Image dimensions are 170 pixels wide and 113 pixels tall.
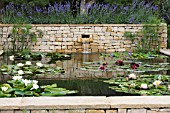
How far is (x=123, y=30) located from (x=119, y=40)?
0.26 metres

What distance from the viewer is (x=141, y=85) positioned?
3941mm

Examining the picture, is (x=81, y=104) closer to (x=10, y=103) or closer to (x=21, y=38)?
(x=10, y=103)

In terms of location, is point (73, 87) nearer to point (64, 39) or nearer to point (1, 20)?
point (64, 39)

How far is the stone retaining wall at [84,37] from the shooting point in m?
8.62

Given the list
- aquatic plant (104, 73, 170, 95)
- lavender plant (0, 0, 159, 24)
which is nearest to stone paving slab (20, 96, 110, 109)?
aquatic plant (104, 73, 170, 95)

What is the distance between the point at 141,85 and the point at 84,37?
491 centimetres

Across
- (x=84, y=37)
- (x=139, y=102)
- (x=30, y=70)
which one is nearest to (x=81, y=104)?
(x=139, y=102)

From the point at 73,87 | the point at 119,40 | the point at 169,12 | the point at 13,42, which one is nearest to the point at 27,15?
the point at 13,42

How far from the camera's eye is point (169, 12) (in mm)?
9805

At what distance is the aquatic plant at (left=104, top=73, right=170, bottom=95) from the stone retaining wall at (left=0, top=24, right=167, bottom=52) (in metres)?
3.97

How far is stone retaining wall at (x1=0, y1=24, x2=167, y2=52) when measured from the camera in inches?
339

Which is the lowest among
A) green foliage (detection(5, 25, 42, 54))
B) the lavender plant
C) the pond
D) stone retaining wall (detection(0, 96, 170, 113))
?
stone retaining wall (detection(0, 96, 170, 113))

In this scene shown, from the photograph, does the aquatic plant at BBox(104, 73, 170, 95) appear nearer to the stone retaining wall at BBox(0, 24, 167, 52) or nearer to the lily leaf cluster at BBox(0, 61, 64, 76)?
the lily leaf cluster at BBox(0, 61, 64, 76)

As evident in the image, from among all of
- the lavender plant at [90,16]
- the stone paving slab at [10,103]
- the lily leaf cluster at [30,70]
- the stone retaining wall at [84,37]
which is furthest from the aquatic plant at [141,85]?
the lavender plant at [90,16]
